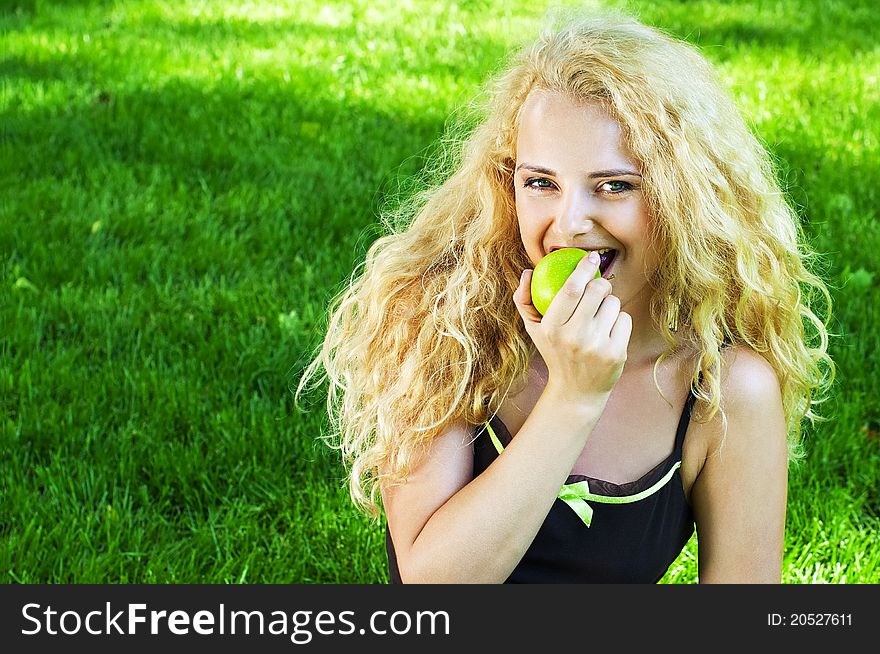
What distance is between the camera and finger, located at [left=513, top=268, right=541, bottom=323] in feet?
6.12

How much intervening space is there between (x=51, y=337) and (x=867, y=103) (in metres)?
4.36

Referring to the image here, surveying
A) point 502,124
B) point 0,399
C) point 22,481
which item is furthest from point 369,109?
point 502,124

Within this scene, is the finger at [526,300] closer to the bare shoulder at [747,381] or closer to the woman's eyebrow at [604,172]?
the woman's eyebrow at [604,172]

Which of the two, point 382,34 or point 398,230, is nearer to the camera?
point 398,230

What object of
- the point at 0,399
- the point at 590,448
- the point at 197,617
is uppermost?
the point at 590,448

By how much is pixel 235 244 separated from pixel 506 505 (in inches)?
108

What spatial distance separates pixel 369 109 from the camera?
18.9ft

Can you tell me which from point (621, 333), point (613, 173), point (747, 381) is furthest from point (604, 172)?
point (747, 381)

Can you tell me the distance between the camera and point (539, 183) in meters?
1.87

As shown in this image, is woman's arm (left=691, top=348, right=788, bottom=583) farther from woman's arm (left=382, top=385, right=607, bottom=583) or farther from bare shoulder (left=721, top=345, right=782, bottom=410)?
woman's arm (left=382, top=385, right=607, bottom=583)

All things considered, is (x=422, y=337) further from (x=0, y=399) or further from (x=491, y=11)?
(x=491, y=11)

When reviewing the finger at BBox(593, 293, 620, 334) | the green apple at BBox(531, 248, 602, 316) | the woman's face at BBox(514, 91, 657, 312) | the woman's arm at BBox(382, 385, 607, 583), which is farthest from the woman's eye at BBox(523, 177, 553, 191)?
the woman's arm at BBox(382, 385, 607, 583)

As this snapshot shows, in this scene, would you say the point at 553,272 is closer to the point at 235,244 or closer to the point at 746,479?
the point at 746,479

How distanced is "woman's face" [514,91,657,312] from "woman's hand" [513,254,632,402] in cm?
9
